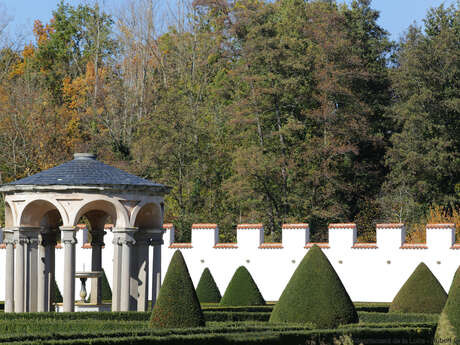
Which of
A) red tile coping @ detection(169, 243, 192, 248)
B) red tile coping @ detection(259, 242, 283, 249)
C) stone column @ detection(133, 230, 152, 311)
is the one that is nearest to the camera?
stone column @ detection(133, 230, 152, 311)

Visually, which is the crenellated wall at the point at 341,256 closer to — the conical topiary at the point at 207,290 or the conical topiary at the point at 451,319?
the conical topiary at the point at 207,290

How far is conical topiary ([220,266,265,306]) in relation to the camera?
3177cm

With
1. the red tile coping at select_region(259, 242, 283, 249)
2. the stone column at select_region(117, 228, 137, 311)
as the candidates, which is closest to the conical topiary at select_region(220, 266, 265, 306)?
the red tile coping at select_region(259, 242, 283, 249)

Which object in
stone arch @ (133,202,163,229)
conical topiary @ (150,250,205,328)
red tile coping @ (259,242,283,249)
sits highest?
stone arch @ (133,202,163,229)

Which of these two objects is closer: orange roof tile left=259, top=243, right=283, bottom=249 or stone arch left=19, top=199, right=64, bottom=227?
stone arch left=19, top=199, right=64, bottom=227

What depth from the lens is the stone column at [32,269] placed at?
2659 cm

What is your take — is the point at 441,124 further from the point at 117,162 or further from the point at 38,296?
the point at 38,296

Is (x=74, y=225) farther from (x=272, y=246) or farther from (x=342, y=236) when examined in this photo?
(x=342, y=236)

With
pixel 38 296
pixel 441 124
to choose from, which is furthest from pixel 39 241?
pixel 441 124

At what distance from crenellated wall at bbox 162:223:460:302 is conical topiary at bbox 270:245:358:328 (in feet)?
42.5

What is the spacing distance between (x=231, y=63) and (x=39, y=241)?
96.3ft

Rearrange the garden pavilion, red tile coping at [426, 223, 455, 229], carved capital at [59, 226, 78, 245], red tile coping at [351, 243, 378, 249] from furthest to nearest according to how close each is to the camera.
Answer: red tile coping at [351, 243, 378, 249] → red tile coping at [426, 223, 455, 229] → the garden pavilion → carved capital at [59, 226, 78, 245]

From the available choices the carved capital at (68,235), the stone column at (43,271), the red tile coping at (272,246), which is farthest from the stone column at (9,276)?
the red tile coping at (272,246)

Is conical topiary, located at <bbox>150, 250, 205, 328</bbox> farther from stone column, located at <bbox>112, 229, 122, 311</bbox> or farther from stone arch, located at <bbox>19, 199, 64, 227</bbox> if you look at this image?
stone arch, located at <bbox>19, 199, 64, 227</bbox>
